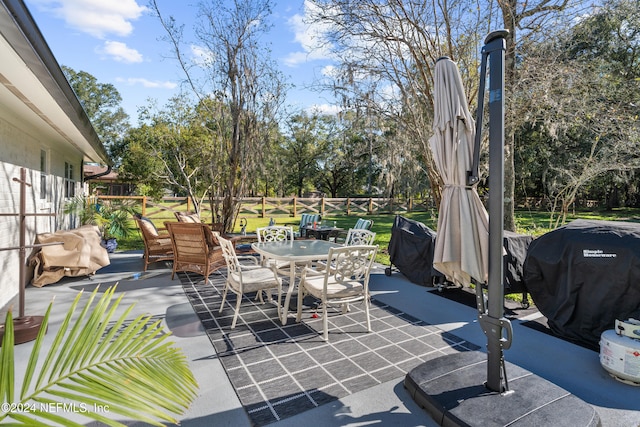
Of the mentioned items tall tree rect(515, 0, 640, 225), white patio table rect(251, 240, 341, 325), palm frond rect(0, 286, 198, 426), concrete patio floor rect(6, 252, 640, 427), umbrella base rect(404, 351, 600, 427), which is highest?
tall tree rect(515, 0, 640, 225)

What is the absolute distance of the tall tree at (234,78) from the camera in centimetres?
717

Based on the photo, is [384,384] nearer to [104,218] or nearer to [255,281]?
[255,281]

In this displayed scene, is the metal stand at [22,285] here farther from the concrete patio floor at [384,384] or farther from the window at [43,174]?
the window at [43,174]

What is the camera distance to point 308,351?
9.86 feet

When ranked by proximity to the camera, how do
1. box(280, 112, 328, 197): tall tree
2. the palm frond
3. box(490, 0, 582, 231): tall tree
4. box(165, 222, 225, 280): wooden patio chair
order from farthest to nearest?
box(280, 112, 328, 197): tall tree → box(490, 0, 582, 231): tall tree → box(165, 222, 225, 280): wooden patio chair → the palm frond

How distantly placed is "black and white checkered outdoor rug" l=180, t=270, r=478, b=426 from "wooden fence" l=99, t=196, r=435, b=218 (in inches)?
377

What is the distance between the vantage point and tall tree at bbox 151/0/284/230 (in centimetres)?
717

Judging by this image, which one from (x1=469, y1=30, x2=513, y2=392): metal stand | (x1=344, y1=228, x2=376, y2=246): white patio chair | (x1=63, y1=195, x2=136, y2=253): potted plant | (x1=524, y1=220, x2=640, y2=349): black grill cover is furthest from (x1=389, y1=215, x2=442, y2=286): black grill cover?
(x1=63, y1=195, x2=136, y2=253): potted plant

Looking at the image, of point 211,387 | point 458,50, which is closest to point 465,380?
point 211,387

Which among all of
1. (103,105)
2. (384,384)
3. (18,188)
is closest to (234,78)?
(18,188)

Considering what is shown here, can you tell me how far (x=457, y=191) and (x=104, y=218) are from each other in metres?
8.14

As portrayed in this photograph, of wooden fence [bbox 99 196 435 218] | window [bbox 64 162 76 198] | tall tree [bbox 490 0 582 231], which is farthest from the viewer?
wooden fence [bbox 99 196 435 218]

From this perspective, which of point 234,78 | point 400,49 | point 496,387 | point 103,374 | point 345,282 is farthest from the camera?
point 234,78

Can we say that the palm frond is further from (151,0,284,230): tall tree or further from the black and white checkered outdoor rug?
(151,0,284,230): tall tree
